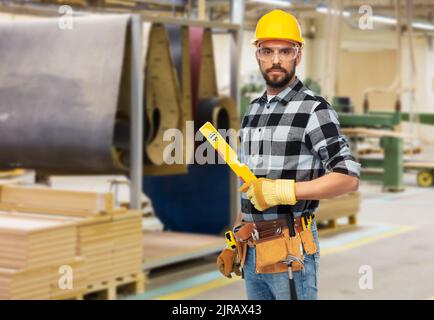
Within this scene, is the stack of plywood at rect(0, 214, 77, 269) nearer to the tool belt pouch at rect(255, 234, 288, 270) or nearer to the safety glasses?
the tool belt pouch at rect(255, 234, 288, 270)

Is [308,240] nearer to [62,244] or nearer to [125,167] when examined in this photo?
[62,244]

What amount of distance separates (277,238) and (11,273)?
3005 millimetres

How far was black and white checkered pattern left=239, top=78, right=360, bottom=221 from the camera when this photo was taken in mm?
2217

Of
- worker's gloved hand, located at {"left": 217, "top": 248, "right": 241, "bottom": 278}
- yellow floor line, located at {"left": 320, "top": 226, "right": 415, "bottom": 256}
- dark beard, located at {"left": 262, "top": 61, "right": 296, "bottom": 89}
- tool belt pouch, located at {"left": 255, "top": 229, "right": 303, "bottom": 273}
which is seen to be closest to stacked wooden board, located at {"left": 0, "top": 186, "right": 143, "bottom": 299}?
worker's gloved hand, located at {"left": 217, "top": 248, "right": 241, "bottom": 278}

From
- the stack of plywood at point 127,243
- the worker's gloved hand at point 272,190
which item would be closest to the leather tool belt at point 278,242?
the worker's gloved hand at point 272,190

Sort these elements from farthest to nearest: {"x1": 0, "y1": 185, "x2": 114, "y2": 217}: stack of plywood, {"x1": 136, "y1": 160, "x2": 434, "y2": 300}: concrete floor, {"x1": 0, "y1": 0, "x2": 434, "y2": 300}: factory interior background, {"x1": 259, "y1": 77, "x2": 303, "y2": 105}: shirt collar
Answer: {"x1": 136, "y1": 160, "x2": 434, "y2": 300}: concrete floor
{"x1": 0, "y1": 185, "x2": 114, "y2": 217}: stack of plywood
{"x1": 0, "y1": 0, "x2": 434, "y2": 300}: factory interior background
{"x1": 259, "y1": 77, "x2": 303, "y2": 105}: shirt collar

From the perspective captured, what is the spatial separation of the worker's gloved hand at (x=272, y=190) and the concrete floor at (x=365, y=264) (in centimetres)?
419

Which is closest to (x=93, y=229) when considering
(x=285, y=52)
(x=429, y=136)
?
(x=285, y=52)

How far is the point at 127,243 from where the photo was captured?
6.04 m

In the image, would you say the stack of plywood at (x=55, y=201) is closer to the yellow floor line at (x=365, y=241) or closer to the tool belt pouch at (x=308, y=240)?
the yellow floor line at (x=365, y=241)

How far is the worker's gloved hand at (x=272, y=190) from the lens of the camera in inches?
85.4

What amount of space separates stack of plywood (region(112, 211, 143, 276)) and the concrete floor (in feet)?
0.96

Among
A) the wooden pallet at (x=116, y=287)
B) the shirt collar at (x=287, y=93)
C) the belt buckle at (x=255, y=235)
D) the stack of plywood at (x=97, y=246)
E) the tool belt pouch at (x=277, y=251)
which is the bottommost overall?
the wooden pallet at (x=116, y=287)

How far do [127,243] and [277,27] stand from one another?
4.10m
